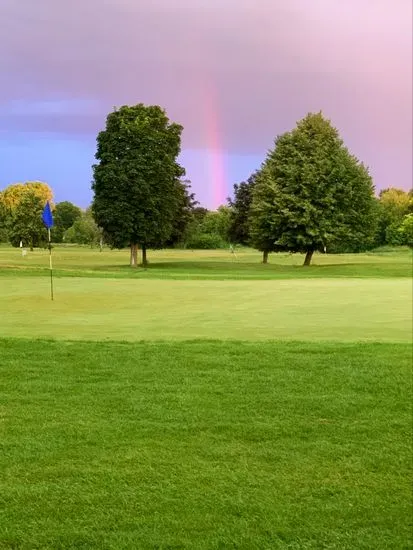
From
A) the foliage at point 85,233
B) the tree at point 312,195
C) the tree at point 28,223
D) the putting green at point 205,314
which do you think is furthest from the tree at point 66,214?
the putting green at point 205,314

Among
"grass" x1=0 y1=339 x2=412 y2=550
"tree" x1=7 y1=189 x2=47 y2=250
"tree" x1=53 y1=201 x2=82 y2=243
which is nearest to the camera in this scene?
"grass" x1=0 y1=339 x2=412 y2=550

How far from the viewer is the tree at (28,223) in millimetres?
86812

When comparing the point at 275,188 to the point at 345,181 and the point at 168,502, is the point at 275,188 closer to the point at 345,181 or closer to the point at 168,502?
the point at 345,181

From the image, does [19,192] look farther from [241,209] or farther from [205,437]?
[205,437]

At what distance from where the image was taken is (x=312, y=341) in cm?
920

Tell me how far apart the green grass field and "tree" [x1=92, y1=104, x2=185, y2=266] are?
114 ft

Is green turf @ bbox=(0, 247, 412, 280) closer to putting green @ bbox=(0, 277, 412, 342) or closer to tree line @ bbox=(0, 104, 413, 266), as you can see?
tree line @ bbox=(0, 104, 413, 266)

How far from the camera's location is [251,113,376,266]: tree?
1708 inches

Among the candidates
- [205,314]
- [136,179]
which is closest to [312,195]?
[136,179]

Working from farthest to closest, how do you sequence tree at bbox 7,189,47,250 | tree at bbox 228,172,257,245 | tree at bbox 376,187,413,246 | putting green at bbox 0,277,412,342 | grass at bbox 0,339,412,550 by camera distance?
tree at bbox 376,187,413,246, tree at bbox 7,189,47,250, tree at bbox 228,172,257,245, putting green at bbox 0,277,412,342, grass at bbox 0,339,412,550

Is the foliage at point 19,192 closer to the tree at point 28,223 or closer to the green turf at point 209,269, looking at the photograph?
the tree at point 28,223

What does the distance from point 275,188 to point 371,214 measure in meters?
7.11

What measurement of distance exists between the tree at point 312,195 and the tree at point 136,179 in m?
6.57

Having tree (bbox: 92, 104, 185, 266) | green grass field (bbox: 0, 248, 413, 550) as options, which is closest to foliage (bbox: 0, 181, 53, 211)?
tree (bbox: 92, 104, 185, 266)
